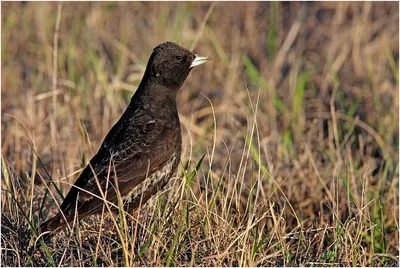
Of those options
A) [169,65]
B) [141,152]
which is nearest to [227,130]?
[169,65]

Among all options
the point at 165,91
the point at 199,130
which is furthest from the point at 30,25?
the point at 165,91

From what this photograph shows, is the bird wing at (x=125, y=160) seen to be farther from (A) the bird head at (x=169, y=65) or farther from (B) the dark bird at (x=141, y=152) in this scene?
(A) the bird head at (x=169, y=65)

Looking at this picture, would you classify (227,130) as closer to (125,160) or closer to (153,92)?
(153,92)

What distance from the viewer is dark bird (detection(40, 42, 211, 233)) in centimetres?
484

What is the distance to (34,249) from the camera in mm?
4625

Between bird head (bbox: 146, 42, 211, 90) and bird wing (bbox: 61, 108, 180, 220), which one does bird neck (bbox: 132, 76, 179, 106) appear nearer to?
bird head (bbox: 146, 42, 211, 90)

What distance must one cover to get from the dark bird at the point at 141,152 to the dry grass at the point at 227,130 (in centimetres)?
13

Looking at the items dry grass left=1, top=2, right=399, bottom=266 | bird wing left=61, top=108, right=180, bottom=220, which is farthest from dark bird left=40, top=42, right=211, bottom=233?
dry grass left=1, top=2, right=399, bottom=266

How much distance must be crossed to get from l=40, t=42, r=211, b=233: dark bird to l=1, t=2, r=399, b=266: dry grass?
0.13 meters

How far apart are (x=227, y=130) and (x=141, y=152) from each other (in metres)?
2.52

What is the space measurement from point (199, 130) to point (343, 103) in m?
1.52

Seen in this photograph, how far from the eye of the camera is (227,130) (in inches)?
295

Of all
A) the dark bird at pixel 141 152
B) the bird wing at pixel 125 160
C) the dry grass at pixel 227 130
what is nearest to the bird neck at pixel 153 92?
the dark bird at pixel 141 152

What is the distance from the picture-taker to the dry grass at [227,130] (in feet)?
15.2
